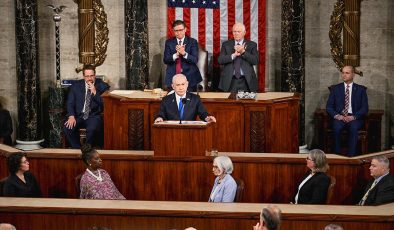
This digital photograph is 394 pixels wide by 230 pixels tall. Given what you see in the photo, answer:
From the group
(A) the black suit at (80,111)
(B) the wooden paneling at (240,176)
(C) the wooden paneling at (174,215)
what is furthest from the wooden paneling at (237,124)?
(C) the wooden paneling at (174,215)

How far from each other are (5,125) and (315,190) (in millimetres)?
6299

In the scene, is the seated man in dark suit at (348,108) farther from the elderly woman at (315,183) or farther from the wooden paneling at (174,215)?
the wooden paneling at (174,215)

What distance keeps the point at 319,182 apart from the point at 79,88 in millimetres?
4938

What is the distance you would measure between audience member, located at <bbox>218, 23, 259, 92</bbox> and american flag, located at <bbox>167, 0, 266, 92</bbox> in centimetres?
162

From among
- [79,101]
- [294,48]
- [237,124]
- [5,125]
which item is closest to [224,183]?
[237,124]

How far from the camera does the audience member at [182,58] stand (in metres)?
13.6

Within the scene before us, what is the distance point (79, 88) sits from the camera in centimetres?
1355

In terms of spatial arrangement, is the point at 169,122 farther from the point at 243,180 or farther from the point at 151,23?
the point at 151,23

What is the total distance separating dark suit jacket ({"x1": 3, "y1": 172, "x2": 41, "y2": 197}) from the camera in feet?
32.8

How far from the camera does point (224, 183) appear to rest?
32.1 ft

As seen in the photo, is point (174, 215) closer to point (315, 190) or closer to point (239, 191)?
point (239, 191)

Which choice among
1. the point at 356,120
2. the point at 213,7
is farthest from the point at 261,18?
the point at 356,120

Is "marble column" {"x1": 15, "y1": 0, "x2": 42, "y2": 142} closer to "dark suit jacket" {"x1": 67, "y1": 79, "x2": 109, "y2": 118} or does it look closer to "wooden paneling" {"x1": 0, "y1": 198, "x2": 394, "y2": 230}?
"dark suit jacket" {"x1": 67, "y1": 79, "x2": 109, "y2": 118}

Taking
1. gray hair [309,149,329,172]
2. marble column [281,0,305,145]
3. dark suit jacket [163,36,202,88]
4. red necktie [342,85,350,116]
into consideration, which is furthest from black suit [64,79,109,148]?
gray hair [309,149,329,172]
